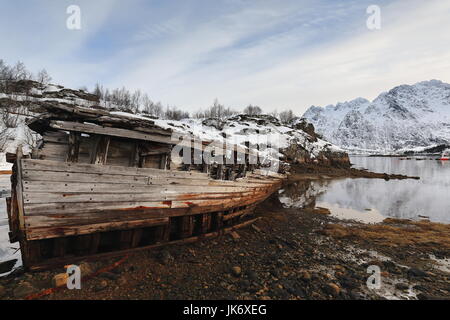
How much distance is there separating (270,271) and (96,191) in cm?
533

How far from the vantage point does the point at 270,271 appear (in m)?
5.87

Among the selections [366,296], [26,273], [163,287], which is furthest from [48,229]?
[366,296]

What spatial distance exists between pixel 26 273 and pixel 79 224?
5.39 feet

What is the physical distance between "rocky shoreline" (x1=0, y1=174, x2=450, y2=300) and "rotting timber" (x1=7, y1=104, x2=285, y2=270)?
0.53 meters

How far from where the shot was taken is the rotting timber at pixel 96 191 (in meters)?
4.69

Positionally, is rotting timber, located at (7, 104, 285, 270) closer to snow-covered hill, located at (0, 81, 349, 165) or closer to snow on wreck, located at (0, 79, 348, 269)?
snow on wreck, located at (0, 79, 348, 269)

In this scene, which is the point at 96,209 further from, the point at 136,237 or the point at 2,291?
the point at 2,291

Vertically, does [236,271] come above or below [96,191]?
below

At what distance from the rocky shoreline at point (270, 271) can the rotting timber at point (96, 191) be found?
53 cm

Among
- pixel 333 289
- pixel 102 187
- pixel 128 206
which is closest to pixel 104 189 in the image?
pixel 102 187

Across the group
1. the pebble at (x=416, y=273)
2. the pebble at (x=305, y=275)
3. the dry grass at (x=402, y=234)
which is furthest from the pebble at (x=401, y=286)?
the dry grass at (x=402, y=234)
